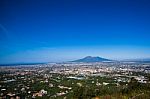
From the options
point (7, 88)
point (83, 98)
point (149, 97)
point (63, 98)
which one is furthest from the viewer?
point (7, 88)

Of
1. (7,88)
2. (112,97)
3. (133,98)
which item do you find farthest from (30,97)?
(133,98)

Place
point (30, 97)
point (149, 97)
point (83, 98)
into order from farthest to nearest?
point (30, 97) < point (83, 98) < point (149, 97)

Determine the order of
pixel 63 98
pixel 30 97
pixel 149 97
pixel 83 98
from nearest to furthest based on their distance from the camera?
pixel 149 97 < pixel 83 98 < pixel 63 98 < pixel 30 97

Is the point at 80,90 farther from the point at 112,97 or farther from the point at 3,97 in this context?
the point at 3,97

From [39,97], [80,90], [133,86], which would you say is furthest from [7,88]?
[133,86]

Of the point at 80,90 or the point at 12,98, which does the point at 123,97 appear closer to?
the point at 80,90

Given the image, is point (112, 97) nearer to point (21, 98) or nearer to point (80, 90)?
point (80, 90)

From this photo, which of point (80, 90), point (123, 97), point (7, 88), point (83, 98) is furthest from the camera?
point (7, 88)

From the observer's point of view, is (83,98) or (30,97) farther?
(30,97)

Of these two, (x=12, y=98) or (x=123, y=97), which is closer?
(x=123, y=97)
